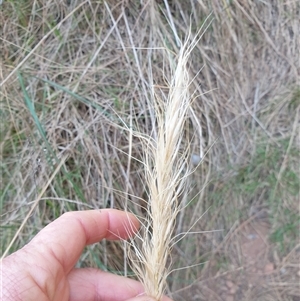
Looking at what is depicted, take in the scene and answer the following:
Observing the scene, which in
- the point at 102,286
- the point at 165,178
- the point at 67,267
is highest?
the point at 165,178

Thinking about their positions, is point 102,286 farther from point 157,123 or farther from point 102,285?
point 157,123

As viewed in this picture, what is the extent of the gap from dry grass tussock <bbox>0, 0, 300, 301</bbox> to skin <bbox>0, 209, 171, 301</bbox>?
13 cm

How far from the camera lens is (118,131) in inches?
43.0

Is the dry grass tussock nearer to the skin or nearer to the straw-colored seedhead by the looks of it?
the skin

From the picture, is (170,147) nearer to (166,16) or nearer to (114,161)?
(114,161)

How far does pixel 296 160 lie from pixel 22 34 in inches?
30.4

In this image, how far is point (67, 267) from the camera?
84 cm

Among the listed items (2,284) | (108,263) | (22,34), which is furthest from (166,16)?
(2,284)

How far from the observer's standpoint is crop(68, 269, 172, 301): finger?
925mm

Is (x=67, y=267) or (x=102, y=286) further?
(x=102, y=286)

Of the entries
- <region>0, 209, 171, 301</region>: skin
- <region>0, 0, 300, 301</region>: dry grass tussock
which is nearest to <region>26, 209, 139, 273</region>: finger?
<region>0, 209, 171, 301</region>: skin

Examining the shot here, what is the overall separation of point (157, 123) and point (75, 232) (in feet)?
1.20

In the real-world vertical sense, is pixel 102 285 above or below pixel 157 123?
below

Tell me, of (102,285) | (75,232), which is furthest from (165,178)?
(102,285)
